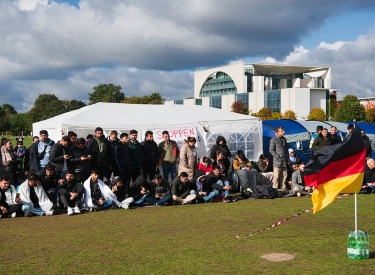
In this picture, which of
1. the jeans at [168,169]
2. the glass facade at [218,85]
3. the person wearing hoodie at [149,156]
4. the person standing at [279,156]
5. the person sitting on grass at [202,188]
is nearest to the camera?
the person sitting on grass at [202,188]

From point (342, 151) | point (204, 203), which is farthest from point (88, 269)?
point (204, 203)

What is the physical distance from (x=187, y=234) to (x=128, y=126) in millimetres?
7286

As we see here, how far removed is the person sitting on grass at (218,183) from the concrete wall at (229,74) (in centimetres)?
8056

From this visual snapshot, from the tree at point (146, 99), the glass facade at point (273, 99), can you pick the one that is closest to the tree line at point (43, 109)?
the tree at point (146, 99)

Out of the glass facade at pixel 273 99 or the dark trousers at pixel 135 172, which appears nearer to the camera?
the dark trousers at pixel 135 172

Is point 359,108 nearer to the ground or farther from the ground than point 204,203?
farther from the ground

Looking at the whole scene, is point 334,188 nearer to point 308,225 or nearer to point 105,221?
point 308,225

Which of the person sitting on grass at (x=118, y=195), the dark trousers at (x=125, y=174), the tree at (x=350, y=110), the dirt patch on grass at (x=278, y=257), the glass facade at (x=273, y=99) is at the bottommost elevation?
the dirt patch on grass at (x=278, y=257)

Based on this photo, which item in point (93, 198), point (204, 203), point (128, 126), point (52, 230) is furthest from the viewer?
point (128, 126)

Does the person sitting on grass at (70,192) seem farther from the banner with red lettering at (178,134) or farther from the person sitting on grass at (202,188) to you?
the banner with red lettering at (178,134)

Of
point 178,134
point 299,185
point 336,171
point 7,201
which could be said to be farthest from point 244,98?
point 336,171

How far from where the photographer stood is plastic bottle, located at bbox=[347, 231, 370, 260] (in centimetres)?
636

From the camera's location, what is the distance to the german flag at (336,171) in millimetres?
6898

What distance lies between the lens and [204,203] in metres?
12.3
